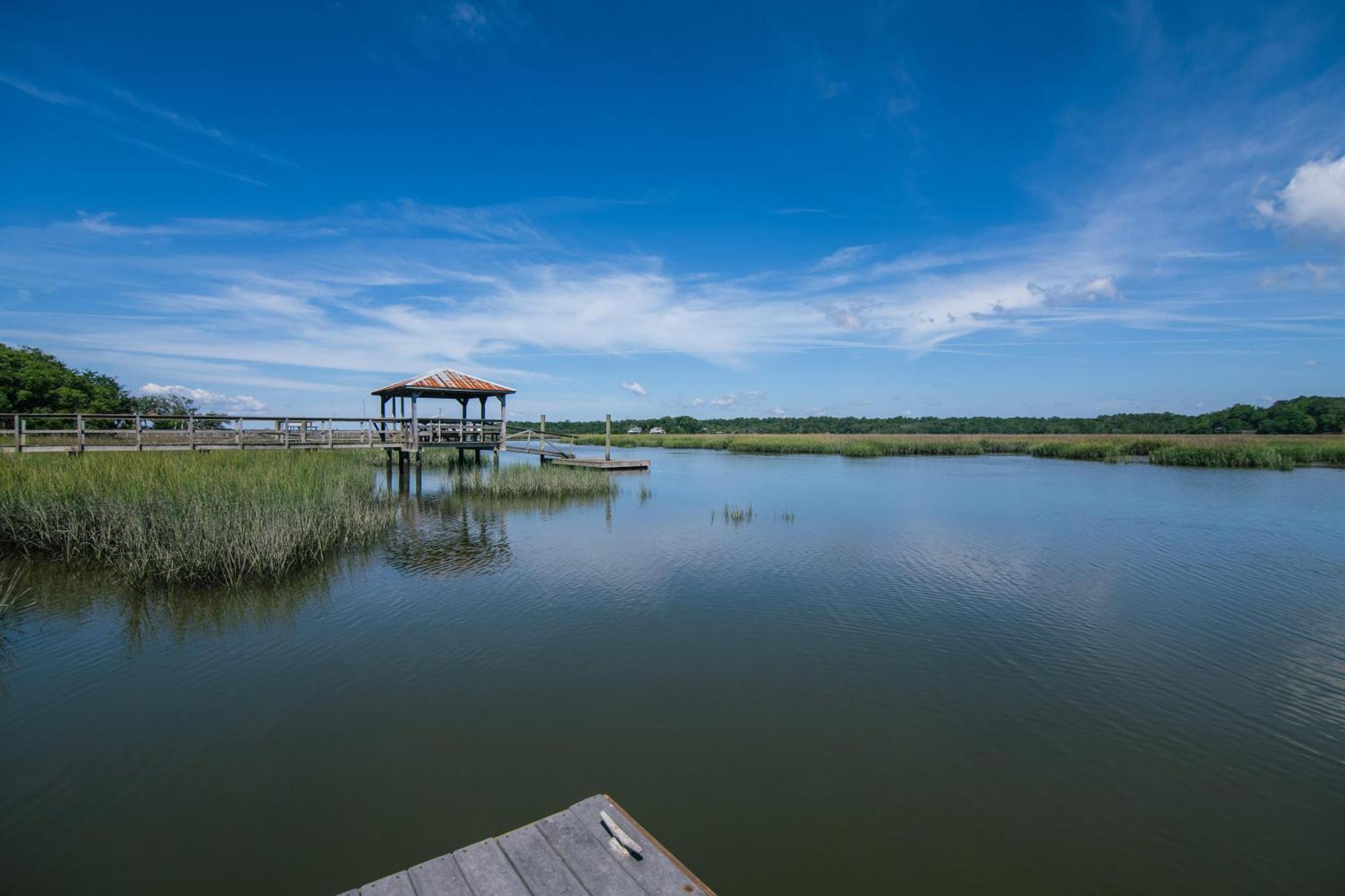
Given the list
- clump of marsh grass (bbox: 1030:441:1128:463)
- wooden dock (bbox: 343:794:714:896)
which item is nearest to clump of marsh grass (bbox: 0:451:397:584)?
wooden dock (bbox: 343:794:714:896)

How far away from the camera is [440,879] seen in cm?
295

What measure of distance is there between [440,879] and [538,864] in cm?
48

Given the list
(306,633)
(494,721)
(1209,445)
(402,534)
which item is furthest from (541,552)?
(1209,445)

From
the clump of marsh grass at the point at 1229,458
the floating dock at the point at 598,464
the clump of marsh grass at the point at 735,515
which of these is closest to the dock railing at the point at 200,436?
the floating dock at the point at 598,464

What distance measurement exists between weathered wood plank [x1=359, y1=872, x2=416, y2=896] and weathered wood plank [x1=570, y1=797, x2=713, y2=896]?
0.91 metres

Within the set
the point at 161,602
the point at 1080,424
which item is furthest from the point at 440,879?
the point at 1080,424

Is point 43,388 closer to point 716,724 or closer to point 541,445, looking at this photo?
point 541,445

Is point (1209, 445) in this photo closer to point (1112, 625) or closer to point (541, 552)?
point (1112, 625)

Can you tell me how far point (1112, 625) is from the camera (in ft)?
27.2

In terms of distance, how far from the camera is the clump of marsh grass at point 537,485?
68.1ft

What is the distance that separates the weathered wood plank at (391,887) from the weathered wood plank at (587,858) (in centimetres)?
70

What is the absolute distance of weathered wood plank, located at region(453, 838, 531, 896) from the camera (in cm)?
289

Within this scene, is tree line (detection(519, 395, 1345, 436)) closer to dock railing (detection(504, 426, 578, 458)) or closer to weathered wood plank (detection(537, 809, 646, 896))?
dock railing (detection(504, 426, 578, 458))

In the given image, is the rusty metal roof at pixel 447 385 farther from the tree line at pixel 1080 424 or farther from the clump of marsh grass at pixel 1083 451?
the clump of marsh grass at pixel 1083 451
